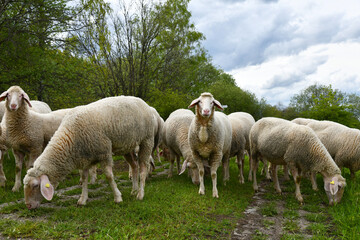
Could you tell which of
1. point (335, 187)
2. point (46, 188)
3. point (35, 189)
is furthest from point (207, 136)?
point (35, 189)

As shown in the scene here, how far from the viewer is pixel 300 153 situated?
20.0 ft

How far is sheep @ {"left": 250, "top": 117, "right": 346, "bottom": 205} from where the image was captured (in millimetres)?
5715

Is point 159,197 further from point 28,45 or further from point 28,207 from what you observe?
point 28,45

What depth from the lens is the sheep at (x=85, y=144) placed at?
4301 mm

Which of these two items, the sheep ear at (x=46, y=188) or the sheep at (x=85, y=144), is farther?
the sheep at (x=85, y=144)

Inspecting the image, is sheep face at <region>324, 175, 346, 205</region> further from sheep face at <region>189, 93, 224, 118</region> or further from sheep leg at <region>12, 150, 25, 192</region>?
sheep leg at <region>12, 150, 25, 192</region>

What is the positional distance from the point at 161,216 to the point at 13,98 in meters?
4.52

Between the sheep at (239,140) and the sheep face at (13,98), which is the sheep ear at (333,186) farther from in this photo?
the sheep face at (13,98)

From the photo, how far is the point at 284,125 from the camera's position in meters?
6.68

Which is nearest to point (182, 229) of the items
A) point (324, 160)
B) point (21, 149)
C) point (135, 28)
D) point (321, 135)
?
point (324, 160)

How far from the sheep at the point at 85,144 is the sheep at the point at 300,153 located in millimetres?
3610

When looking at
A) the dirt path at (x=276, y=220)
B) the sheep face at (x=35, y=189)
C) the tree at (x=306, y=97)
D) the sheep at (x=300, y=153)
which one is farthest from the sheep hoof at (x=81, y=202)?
the tree at (x=306, y=97)

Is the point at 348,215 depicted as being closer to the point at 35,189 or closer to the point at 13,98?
the point at 35,189

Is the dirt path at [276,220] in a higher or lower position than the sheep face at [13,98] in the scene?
lower
